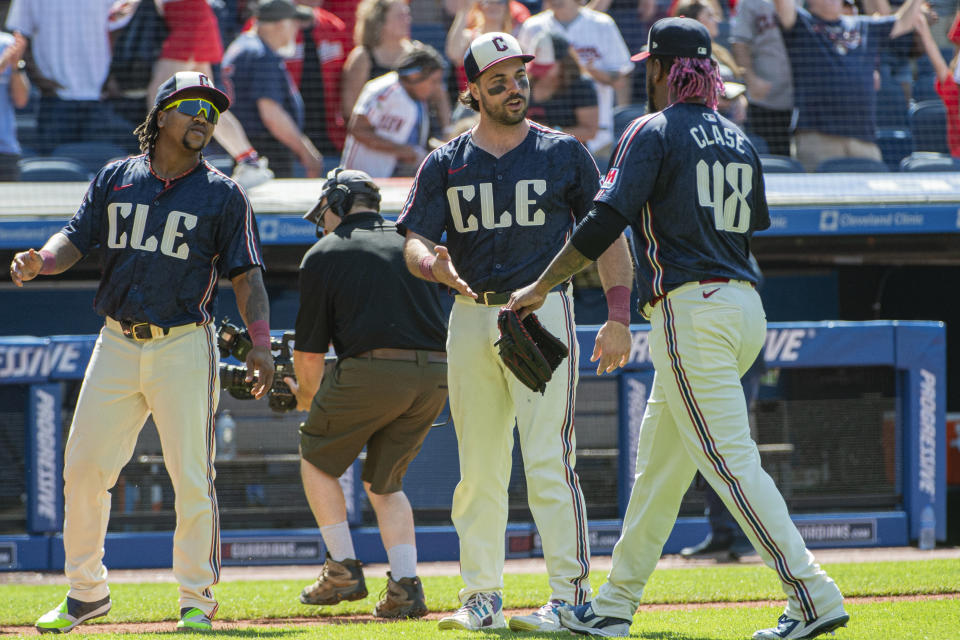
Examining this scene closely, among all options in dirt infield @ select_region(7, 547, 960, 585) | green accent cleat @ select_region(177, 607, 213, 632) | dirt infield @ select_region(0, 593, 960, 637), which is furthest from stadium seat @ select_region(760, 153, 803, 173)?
green accent cleat @ select_region(177, 607, 213, 632)

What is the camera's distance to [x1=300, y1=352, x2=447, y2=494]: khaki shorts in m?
4.66

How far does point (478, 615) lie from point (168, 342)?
1.43m

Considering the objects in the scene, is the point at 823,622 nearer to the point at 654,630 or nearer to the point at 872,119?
the point at 654,630

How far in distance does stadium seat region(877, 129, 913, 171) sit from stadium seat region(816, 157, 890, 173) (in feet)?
2.35

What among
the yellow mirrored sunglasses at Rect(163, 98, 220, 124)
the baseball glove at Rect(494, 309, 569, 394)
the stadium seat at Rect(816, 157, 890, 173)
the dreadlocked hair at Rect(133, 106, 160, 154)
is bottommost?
the baseball glove at Rect(494, 309, 569, 394)

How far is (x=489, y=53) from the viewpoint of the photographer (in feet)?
12.5

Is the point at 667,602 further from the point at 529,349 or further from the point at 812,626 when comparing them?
the point at 529,349

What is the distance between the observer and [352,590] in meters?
4.66

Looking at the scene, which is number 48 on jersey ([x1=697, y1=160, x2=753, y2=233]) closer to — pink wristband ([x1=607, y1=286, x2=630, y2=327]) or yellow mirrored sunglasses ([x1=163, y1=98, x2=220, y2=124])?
pink wristband ([x1=607, y1=286, x2=630, y2=327])

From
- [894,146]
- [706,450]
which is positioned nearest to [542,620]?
[706,450]

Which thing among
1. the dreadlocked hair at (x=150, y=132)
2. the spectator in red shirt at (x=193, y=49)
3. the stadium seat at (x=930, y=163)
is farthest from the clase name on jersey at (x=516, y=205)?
the stadium seat at (x=930, y=163)

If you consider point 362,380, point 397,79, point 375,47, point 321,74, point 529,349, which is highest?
point 375,47

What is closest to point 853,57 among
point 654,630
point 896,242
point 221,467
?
point 896,242

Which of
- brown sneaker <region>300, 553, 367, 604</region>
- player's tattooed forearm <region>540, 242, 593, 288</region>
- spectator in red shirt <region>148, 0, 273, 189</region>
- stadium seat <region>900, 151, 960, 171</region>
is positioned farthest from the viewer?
stadium seat <region>900, 151, 960, 171</region>
